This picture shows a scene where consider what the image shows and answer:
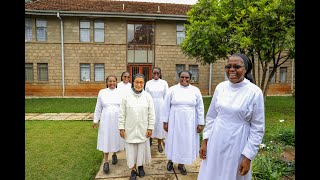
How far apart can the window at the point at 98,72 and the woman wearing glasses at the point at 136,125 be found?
15606 mm

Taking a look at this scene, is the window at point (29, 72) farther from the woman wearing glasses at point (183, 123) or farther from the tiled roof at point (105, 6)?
the woman wearing glasses at point (183, 123)

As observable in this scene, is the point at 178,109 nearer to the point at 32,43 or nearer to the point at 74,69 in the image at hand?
the point at 74,69

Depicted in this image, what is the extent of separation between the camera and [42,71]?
19.1 metres

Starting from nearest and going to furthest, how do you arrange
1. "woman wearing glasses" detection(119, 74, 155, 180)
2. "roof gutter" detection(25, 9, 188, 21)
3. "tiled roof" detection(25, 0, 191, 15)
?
"woman wearing glasses" detection(119, 74, 155, 180), "roof gutter" detection(25, 9, 188, 21), "tiled roof" detection(25, 0, 191, 15)

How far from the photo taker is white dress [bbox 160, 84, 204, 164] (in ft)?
15.2

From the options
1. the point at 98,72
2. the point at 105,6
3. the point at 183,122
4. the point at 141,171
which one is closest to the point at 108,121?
the point at 141,171

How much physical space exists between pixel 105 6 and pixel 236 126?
20.1m

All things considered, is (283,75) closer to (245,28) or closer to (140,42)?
(140,42)

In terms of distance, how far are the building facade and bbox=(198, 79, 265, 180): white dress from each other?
1685 centimetres

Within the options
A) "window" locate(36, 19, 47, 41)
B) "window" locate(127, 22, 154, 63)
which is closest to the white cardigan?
"window" locate(127, 22, 154, 63)

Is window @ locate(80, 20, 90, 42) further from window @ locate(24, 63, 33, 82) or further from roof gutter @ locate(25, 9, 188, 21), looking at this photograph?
window @ locate(24, 63, 33, 82)

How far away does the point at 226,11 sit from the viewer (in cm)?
920
